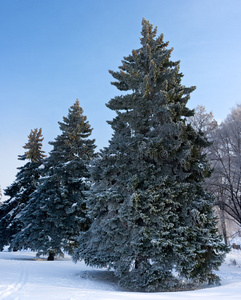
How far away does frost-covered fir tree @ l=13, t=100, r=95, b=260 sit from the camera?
1583cm

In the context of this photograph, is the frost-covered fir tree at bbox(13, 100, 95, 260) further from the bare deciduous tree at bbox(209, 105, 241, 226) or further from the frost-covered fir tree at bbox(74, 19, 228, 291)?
the bare deciduous tree at bbox(209, 105, 241, 226)

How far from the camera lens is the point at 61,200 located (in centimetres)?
1672

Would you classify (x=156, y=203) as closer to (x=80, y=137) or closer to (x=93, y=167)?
(x=93, y=167)

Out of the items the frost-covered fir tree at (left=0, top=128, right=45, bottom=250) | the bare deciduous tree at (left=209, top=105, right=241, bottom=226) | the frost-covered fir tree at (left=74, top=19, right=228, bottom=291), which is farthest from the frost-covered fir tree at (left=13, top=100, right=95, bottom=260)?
the bare deciduous tree at (left=209, top=105, right=241, bottom=226)

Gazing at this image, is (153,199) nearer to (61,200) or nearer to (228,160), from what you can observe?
(228,160)

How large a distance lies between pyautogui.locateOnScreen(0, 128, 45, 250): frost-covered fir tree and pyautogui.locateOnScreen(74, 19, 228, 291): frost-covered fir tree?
1194 cm

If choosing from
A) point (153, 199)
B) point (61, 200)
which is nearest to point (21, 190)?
point (61, 200)

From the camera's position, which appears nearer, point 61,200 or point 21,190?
point 61,200

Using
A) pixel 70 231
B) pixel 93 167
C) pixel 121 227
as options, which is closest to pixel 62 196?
pixel 70 231

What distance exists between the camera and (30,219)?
56.7ft

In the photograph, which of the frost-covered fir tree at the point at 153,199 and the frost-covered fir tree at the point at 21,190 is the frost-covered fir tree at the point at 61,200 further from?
the frost-covered fir tree at the point at 153,199

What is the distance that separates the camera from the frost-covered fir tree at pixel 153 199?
8.01 metres

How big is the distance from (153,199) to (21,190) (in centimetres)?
1750

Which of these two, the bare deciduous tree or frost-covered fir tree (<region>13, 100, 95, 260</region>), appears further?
frost-covered fir tree (<region>13, 100, 95, 260</region>)
